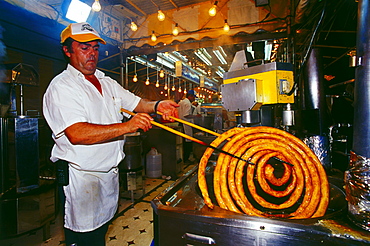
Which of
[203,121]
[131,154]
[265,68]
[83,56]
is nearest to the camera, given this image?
[83,56]

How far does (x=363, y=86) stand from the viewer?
3.37ft

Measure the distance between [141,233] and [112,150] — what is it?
1934 millimetres

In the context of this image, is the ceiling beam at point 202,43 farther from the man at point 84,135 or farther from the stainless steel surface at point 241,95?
the man at point 84,135

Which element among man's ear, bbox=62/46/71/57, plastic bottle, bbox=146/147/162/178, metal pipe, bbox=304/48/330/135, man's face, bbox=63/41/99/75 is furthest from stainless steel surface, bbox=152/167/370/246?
plastic bottle, bbox=146/147/162/178

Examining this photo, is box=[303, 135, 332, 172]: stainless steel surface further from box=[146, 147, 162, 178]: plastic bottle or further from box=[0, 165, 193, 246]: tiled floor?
box=[146, 147, 162, 178]: plastic bottle

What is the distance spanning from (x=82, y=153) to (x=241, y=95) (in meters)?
1.53

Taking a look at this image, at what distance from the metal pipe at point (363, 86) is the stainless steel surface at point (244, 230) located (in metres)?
0.41

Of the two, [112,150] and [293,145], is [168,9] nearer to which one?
[112,150]

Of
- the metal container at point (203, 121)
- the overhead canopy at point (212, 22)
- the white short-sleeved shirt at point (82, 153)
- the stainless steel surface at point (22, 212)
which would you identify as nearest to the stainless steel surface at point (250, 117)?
the white short-sleeved shirt at point (82, 153)

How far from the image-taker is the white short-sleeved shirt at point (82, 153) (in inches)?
59.2

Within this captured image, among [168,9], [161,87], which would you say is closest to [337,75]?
[168,9]

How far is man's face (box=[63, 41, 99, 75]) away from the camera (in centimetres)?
166

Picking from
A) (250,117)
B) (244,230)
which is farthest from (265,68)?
(244,230)

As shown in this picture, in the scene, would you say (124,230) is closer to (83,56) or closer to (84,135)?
(84,135)
